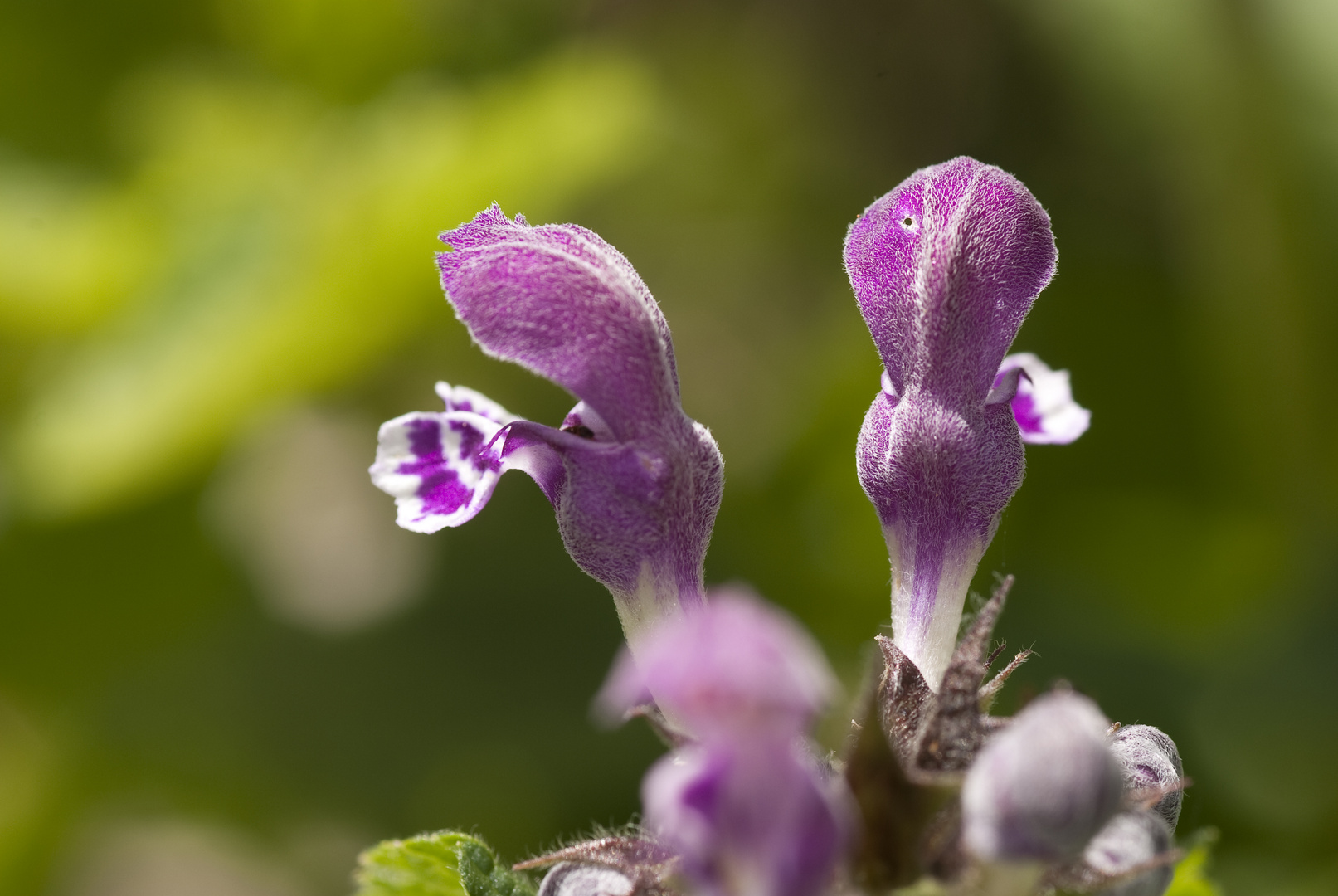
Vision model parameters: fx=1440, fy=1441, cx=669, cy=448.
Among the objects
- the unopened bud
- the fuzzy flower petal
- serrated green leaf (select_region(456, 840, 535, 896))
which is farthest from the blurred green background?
the unopened bud

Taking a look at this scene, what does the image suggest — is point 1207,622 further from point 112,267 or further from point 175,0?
point 175,0

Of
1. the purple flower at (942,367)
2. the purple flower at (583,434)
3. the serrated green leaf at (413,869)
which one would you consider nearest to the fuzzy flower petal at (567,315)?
the purple flower at (583,434)

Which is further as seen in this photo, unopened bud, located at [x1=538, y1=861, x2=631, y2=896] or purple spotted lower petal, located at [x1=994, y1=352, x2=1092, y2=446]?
purple spotted lower petal, located at [x1=994, y1=352, x2=1092, y2=446]

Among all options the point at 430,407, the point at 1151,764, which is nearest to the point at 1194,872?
the point at 1151,764

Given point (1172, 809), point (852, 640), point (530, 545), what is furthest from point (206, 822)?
point (1172, 809)

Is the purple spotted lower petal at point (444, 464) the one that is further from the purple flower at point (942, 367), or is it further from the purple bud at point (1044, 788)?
the purple bud at point (1044, 788)

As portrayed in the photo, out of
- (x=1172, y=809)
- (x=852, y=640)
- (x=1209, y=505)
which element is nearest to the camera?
(x=1172, y=809)

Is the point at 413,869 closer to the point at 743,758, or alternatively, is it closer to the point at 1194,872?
the point at 743,758

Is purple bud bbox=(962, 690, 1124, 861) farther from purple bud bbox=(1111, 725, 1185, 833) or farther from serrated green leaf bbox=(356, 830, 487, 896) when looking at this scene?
serrated green leaf bbox=(356, 830, 487, 896)
